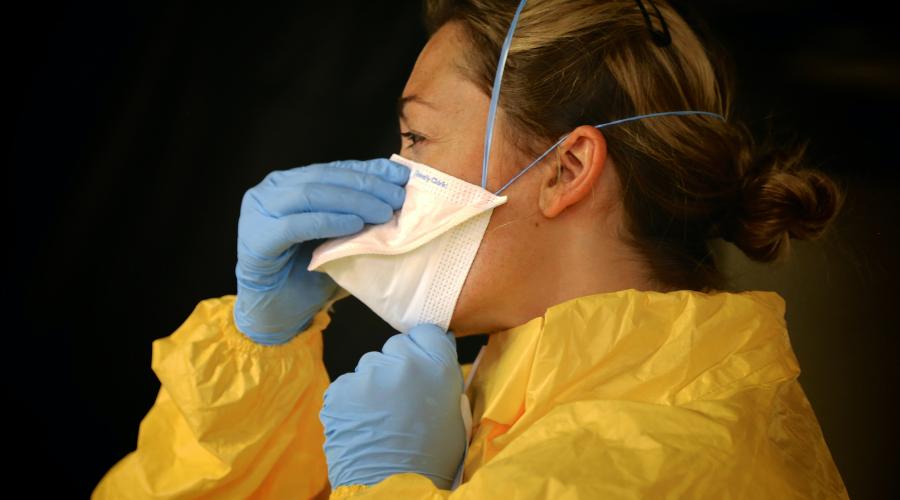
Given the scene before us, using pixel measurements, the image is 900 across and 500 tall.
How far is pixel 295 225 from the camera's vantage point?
4.08ft

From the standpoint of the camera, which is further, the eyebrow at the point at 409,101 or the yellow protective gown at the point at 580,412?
the eyebrow at the point at 409,101

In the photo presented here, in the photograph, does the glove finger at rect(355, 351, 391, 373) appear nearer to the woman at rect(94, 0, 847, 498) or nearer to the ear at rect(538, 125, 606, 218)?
the woman at rect(94, 0, 847, 498)

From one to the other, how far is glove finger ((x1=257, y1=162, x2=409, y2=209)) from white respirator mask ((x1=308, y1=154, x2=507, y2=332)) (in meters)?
0.02

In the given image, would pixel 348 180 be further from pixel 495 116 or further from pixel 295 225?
pixel 495 116

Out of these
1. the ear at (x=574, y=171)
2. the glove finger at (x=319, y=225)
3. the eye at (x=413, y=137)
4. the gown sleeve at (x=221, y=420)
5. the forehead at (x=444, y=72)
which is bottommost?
the gown sleeve at (x=221, y=420)

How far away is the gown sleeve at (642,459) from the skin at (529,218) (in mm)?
270

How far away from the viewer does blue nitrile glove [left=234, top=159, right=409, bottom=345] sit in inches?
48.2

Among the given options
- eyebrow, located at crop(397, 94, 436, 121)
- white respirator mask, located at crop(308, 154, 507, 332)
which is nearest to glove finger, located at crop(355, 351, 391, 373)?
white respirator mask, located at crop(308, 154, 507, 332)

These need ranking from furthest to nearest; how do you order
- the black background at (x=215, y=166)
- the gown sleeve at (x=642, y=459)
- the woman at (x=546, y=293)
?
1. the black background at (x=215, y=166)
2. the woman at (x=546, y=293)
3. the gown sleeve at (x=642, y=459)

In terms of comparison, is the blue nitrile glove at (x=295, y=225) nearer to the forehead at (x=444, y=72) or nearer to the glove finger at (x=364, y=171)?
the glove finger at (x=364, y=171)

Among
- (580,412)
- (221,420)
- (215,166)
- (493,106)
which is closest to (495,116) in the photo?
(493,106)

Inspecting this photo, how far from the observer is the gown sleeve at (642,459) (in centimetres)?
85

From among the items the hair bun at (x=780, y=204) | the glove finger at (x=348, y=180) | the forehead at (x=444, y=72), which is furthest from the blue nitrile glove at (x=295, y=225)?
the hair bun at (x=780, y=204)

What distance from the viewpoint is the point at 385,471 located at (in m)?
1.08
